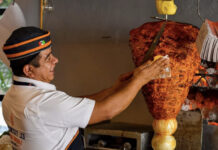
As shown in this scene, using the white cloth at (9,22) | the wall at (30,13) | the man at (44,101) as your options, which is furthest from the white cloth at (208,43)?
the wall at (30,13)

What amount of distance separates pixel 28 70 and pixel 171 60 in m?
0.71

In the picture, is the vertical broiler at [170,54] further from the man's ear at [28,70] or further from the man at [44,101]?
the man's ear at [28,70]

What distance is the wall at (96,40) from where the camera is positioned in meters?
2.59

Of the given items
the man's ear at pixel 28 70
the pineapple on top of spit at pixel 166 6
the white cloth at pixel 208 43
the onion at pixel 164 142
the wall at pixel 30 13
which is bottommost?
the onion at pixel 164 142

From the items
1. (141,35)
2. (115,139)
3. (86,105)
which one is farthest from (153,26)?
(115,139)

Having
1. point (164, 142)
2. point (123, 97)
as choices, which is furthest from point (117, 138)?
point (123, 97)

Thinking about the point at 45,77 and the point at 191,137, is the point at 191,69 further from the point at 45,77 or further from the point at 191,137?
the point at 45,77

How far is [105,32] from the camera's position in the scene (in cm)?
274

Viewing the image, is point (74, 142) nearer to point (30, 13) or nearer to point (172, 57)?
point (172, 57)

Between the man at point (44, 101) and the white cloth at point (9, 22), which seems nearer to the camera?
the man at point (44, 101)

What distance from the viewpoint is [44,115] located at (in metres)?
1.59

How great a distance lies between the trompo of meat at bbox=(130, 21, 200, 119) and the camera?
171 centimetres

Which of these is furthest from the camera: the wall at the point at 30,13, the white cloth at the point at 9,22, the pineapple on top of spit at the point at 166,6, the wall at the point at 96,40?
the wall at the point at 30,13

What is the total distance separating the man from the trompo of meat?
0.30 ft
